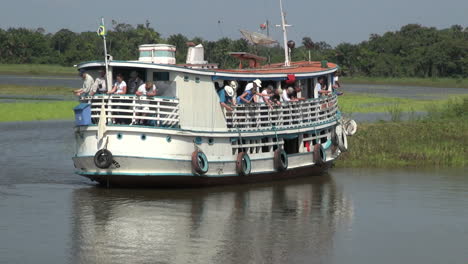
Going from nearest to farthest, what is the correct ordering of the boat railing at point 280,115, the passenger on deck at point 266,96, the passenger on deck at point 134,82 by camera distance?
the passenger on deck at point 134,82, the boat railing at point 280,115, the passenger on deck at point 266,96

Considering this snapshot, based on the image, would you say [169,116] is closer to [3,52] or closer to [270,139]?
[270,139]

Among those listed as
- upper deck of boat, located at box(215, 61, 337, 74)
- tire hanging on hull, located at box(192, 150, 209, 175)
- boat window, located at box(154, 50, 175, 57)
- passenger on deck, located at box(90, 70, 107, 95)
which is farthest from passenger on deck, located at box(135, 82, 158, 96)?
upper deck of boat, located at box(215, 61, 337, 74)

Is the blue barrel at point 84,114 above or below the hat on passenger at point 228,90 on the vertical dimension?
below

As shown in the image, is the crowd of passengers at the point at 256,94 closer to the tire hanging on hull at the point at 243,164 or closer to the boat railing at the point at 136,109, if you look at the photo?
the tire hanging on hull at the point at 243,164

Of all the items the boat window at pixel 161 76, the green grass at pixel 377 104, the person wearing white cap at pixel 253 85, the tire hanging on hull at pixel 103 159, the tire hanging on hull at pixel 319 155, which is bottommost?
the green grass at pixel 377 104

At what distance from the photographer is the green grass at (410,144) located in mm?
26406

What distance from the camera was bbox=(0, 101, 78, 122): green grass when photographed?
40191mm

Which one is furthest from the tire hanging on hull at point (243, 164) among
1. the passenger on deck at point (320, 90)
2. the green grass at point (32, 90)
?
the green grass at point (32, 90)

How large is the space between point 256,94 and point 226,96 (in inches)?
33.6

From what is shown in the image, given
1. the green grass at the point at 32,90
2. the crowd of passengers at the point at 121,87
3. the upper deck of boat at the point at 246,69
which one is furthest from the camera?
the green grass at the point at 32,90

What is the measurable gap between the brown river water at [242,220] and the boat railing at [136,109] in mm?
1671

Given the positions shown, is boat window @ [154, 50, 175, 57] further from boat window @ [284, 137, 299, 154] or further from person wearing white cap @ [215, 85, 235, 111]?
boat window @ [284, 137, 299, 154]

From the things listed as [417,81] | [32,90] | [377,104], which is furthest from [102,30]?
[417,81]

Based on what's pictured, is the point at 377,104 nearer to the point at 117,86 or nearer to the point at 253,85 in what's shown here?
the point at 253,85
